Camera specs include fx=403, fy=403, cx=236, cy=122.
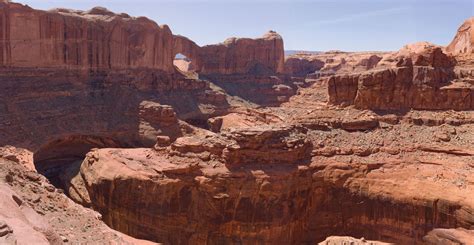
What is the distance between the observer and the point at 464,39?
3975cm

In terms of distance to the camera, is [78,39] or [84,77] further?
[84,77]

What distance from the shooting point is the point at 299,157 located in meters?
24.3

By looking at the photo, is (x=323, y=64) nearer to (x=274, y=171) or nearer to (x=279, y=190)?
(x=274, y=171)

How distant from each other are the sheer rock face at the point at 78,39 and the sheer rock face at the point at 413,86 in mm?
29510

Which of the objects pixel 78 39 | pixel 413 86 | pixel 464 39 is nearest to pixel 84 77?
pixel 78 39

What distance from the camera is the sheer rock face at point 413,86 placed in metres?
26.6

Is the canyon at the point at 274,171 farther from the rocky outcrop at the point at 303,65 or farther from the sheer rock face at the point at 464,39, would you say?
the rocky outcrop at the point at 303,65

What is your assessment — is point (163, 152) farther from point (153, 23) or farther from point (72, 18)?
point (153, 23)

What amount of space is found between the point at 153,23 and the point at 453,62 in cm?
3793

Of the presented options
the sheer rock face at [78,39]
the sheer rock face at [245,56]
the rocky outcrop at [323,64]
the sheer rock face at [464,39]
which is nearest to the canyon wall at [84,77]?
the sheer rock face at [78,39]

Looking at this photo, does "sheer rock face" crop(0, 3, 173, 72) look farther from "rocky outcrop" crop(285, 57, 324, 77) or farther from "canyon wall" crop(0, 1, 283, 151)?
"rocky outcrop" crop(285, 57, 324, 77)

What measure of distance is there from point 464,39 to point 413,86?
56.2ft

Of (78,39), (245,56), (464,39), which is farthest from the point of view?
(245,56)

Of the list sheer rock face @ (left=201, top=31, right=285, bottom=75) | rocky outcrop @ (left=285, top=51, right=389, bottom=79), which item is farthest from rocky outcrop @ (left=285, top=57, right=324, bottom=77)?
sheer rock face @ (left=201, top=31, right=285, bottom=75)
